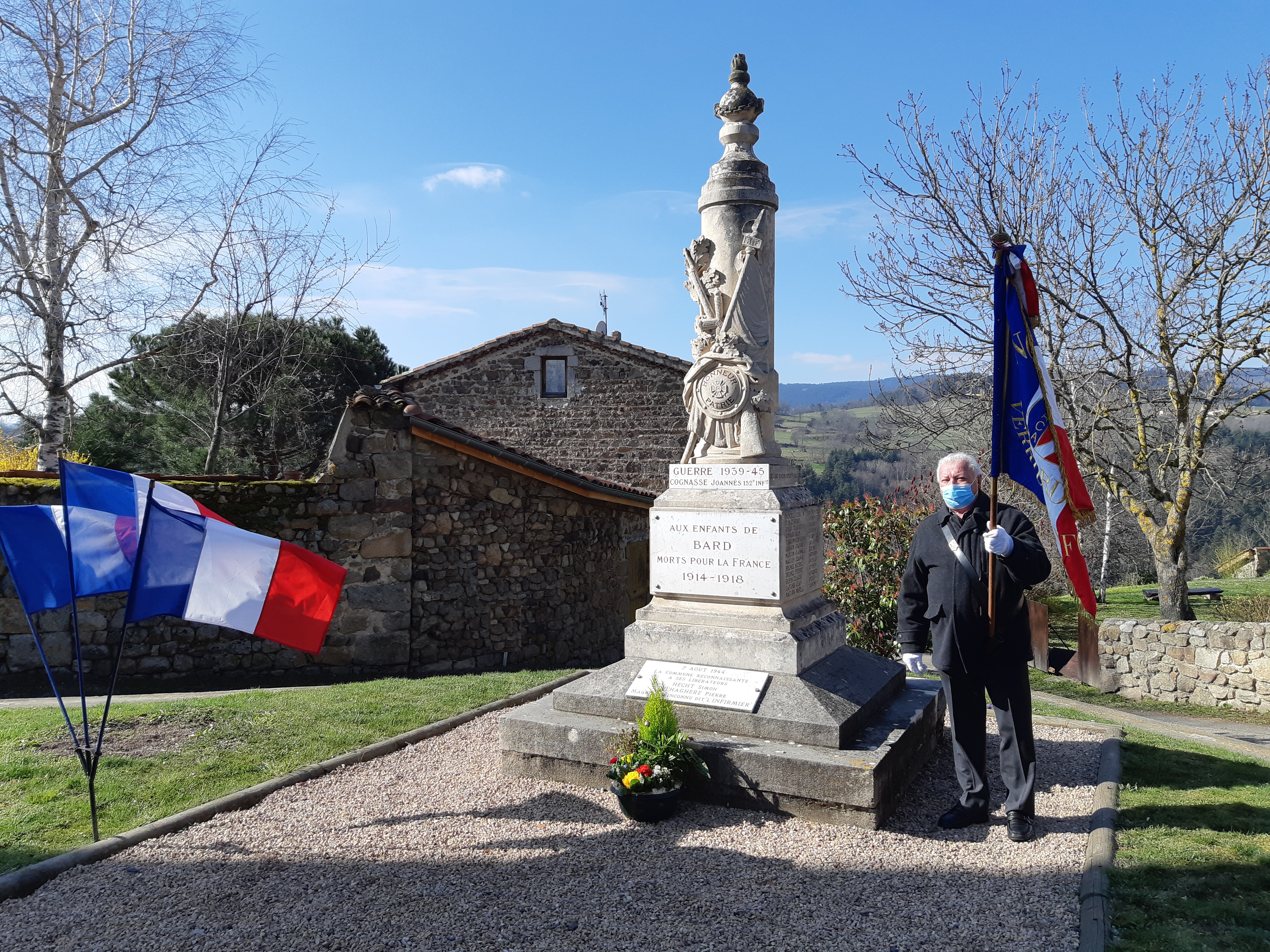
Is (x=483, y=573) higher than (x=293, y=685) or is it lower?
higher

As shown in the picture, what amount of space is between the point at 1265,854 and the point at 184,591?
18.0ft

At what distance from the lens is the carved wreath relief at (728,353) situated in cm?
532

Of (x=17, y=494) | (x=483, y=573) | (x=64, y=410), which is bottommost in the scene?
(x=483, y=573)

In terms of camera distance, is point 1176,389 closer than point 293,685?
No

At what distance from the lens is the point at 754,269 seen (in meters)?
5.36

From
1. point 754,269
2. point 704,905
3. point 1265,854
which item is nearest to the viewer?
point 704,905

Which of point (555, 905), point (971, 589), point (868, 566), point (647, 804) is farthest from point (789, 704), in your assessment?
point (868, 566)

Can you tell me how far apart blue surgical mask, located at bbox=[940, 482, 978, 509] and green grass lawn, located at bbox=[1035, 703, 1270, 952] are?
182 cm

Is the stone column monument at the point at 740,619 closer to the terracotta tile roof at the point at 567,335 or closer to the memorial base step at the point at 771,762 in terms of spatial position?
the memorial base step at the point at 771,762

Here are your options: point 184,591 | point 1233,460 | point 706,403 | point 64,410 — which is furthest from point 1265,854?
point 64,410

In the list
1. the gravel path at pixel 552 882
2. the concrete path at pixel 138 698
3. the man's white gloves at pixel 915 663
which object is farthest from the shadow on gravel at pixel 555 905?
the concrete path at pixel 138 698

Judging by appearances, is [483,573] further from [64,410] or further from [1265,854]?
[1265,854]

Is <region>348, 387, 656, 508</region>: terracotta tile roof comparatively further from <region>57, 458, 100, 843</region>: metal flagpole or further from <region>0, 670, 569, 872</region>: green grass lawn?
<region>57, 458, 100, 843</region>: metal flagpole

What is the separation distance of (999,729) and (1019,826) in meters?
0.48
